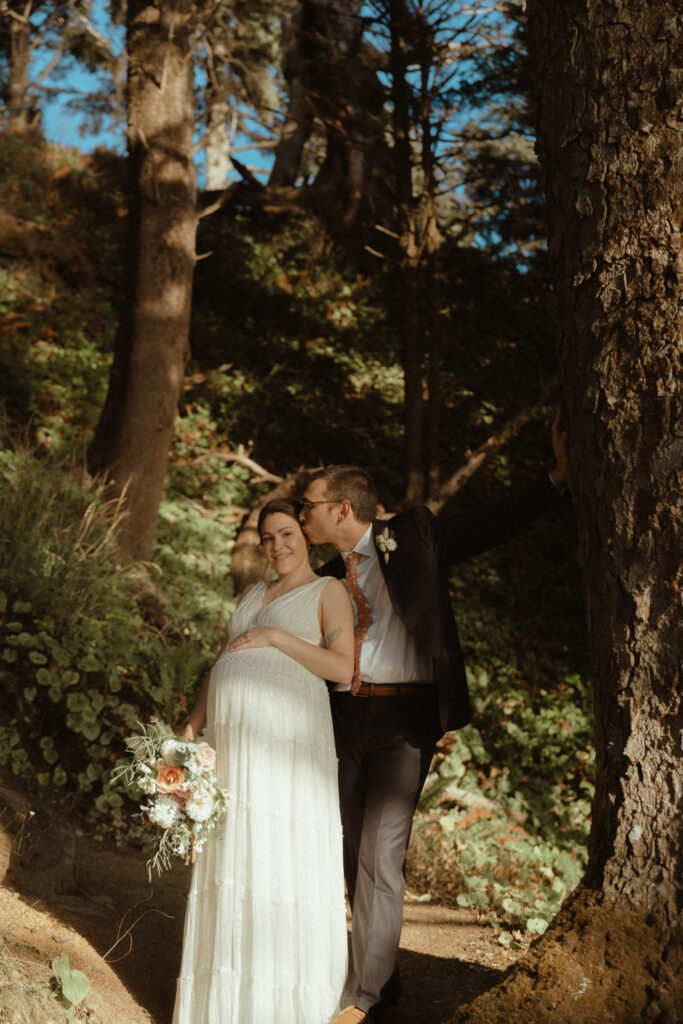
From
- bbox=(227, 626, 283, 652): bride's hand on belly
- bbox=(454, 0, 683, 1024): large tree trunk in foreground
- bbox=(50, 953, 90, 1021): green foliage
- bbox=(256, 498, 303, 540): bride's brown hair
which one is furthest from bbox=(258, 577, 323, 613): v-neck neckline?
bbox=(50, 953, 90, 1021): green foliage

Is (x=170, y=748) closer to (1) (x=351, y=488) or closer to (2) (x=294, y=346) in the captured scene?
(1) (x=351, y=488)

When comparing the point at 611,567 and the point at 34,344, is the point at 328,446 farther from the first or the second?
the point at 611,567

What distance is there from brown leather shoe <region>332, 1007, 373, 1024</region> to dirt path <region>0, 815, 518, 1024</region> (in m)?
0.32

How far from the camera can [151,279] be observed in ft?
26.7

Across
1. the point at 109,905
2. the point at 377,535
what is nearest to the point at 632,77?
the point at 377,535

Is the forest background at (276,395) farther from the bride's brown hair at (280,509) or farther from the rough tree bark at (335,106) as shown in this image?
the bride's brown hair at (280,509)

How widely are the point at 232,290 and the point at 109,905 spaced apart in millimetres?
10358

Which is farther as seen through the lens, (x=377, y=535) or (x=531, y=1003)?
(x=377, y=535)

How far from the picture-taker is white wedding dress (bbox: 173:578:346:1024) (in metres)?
3.28

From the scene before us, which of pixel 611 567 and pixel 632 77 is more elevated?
pixel 632 77

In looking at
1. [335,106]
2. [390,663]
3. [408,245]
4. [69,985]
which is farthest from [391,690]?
[335,106]

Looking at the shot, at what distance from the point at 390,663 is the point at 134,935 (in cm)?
197

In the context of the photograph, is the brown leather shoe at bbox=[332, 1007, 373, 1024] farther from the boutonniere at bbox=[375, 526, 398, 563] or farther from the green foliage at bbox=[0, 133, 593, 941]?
the boutonniere at bbox=[375, 526, 398, 563]

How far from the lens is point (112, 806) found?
226 inches
